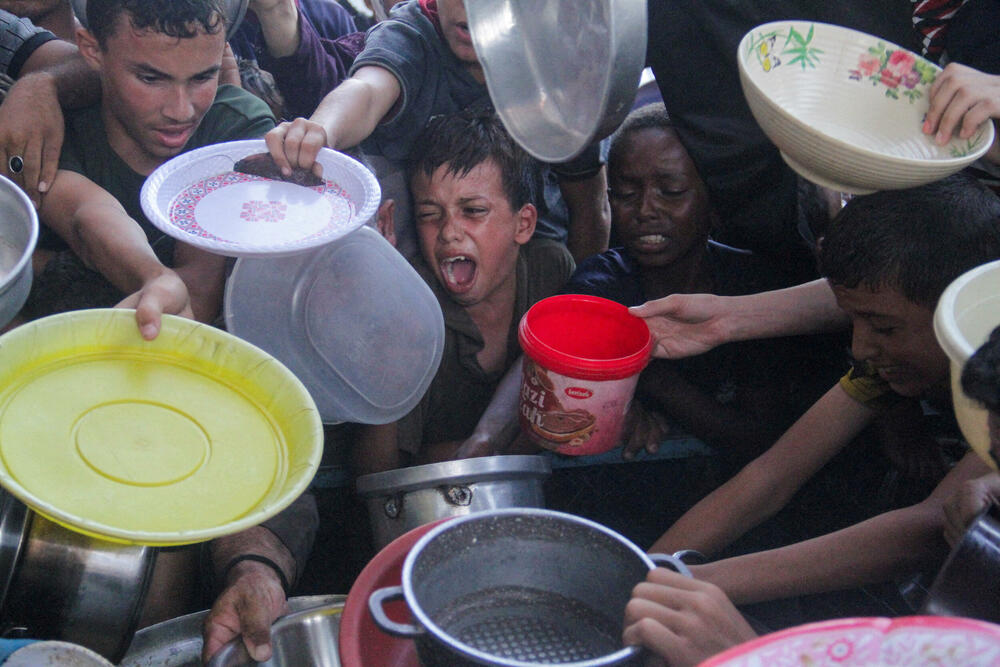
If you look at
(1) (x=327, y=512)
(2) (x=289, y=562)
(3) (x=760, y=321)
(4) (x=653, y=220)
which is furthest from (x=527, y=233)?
(2) (x=289, y=562)

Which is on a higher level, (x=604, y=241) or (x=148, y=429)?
(x=148, y=429)

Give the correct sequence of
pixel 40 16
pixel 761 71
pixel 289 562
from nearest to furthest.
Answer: pixel 761 71 → pixel 289 562 → pixel 40 16

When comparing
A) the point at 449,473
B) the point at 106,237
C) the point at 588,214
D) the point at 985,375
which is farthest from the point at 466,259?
the point at 985,375

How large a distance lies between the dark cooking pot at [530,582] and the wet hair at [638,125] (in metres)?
1.45

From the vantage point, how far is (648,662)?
1115mm

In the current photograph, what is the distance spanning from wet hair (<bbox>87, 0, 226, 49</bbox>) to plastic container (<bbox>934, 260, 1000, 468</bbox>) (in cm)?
163

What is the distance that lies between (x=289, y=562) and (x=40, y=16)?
1714 millimetres

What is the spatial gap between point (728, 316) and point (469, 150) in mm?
746

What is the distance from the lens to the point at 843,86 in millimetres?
1644

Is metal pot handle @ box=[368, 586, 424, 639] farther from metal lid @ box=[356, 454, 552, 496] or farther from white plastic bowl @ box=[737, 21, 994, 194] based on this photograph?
white plastic bowl @ box=[737, 21, 994, 194]

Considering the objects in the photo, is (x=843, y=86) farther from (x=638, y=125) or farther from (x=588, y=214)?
(x=588, y=214)

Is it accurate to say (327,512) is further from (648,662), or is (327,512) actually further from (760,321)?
(648,662)

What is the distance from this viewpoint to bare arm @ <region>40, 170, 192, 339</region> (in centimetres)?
170

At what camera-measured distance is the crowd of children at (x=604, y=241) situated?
166cm
